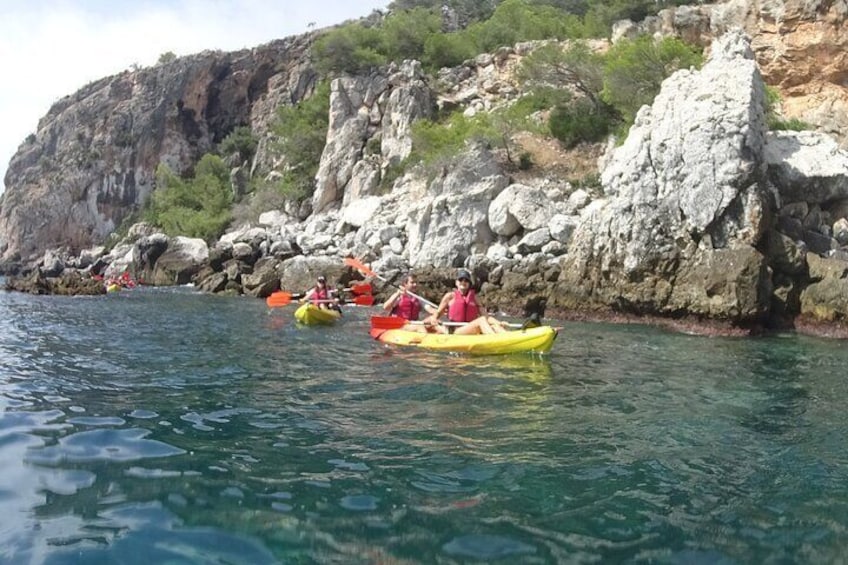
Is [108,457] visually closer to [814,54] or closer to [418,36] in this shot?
[814,54]

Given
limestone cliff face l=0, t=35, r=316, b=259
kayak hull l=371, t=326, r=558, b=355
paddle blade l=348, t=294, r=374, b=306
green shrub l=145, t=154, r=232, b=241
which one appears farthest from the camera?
limestone cliff face l=0, t=35, r=316, b=259

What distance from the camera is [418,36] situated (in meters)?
43.2

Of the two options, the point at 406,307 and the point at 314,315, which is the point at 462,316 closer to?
the point at 406,307

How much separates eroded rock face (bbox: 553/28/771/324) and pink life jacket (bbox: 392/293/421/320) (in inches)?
215

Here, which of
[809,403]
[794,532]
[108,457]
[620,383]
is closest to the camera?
[794,532]

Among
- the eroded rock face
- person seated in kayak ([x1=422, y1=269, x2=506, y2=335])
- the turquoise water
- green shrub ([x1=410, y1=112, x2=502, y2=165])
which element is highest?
green shrub ([x1=410, y1=112, x2=502, y2=165])

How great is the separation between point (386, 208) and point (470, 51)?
1822 centimetres

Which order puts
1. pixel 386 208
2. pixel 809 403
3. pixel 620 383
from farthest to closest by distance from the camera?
pixel 386 208 < pixel 620 383 < pixel 809 403

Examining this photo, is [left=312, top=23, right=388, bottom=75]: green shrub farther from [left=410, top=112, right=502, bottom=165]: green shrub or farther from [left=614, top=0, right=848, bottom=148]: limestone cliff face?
[left=614, top=0, right=848, bottom=148]: limestone cliff face

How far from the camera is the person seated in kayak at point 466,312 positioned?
1082 centimetres

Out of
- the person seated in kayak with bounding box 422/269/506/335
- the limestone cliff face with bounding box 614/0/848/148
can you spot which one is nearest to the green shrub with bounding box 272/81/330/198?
the limestone cliff face with bounding box 614/0/848/148

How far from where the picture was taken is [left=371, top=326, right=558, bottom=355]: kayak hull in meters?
9.86

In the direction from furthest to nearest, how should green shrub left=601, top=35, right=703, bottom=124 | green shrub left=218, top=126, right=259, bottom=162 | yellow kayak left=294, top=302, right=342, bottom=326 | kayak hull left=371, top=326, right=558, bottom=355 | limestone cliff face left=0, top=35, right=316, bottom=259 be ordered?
limestone cliff face left=0, top=35, right=316, bottom=259, green shrub left=218, top=126, right=259, bottom=162, green shrub left=601, top=35, right=703, bottom=124, yellow kayak left=294, top=302, right=342, bottom=326, kayak hull left=371, top=326, right=558, bottom=355

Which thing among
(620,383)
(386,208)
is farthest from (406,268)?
(620,383)
